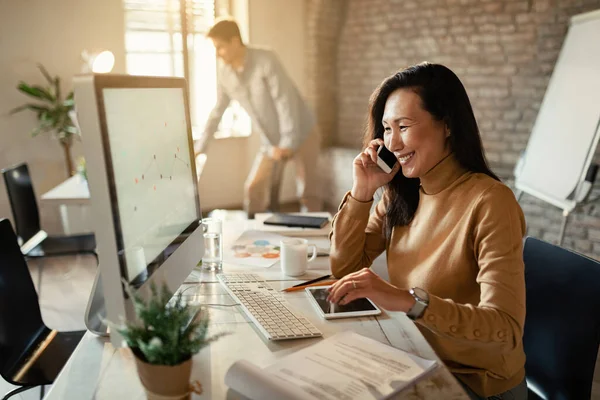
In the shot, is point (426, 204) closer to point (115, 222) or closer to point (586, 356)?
point (586, 356)

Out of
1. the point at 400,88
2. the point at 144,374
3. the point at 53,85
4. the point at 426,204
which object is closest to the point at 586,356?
the point at 426,204

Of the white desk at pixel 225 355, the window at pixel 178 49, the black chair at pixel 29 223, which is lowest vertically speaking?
the black chair at pixel 29 223

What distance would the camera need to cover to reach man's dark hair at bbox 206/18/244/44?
11.5ft

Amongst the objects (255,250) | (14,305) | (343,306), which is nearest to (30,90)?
(14,305)

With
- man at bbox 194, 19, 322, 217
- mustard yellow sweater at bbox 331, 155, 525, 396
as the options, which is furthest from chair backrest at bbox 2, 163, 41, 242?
mustard yellow sweater at bbox 331, 155, 525, 396

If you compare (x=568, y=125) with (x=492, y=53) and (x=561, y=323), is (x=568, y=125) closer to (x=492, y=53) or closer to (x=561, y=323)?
(x=492, y=53)

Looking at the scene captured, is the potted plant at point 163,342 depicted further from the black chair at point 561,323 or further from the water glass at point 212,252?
the black chair at point 561,323

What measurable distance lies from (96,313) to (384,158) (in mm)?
828

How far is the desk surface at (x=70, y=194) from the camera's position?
2.77m

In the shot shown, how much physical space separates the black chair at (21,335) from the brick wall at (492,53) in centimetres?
307

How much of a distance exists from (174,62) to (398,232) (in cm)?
408

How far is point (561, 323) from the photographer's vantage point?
1.30 metres

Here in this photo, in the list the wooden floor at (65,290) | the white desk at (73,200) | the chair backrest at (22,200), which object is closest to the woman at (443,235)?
the white desk at (73,200)

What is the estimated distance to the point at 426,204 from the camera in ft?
4.54
